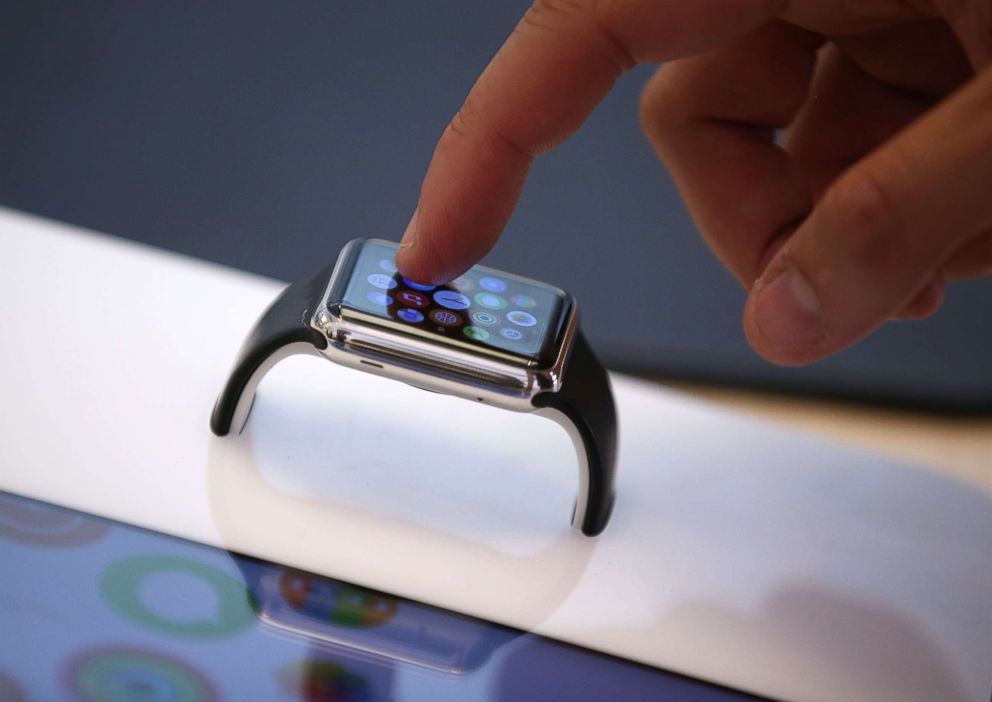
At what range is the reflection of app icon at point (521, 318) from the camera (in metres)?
0.52

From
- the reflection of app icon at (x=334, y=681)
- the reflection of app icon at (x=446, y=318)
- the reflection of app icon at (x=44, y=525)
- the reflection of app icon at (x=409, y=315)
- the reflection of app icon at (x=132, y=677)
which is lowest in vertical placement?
the reflection of app icon at (x=334, y=681)

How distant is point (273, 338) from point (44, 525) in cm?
13

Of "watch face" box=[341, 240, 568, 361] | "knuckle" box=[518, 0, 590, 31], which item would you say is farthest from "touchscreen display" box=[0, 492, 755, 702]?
"knuckle" box=[518, 0, 590, 31]

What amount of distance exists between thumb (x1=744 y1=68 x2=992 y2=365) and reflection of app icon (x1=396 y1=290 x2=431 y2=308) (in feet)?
0.55

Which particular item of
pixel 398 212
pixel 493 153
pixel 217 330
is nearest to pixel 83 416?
pixel 217 330

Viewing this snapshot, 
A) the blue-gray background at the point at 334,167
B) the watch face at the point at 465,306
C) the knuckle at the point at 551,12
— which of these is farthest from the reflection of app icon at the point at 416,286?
the blue-gray background at the point at 334,167

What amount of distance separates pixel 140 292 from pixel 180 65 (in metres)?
0.34

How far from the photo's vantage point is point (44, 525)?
19.3 inches

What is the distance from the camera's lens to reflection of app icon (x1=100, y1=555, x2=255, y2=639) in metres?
0.47

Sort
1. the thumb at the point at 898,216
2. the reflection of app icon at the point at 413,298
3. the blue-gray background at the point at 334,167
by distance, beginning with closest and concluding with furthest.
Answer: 1. the thumb at the point at 898,216
2. the reflection of app icon at the point at 413,298
3. the blue-gray background at the point at 334,167

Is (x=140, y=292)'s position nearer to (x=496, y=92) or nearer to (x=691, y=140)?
(x=496, y=92)

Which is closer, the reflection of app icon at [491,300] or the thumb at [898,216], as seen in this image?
the thumb at [898,216]

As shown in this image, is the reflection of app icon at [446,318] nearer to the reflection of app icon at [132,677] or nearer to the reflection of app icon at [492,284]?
Answer: the reflection of app icon at [492,284]

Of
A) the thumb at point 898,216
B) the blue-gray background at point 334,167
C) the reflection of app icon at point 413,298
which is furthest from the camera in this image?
the blue-gray background at point 334,167
